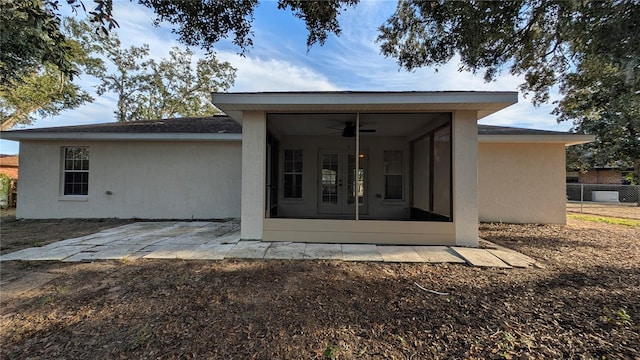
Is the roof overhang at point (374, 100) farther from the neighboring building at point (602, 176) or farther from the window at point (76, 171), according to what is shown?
the neighboring building at point (602, 176)

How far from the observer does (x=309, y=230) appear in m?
5.58

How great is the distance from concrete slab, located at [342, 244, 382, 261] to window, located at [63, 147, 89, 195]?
847 cm

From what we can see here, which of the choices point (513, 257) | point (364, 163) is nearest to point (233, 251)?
point (513, 257)

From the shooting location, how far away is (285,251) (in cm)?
486

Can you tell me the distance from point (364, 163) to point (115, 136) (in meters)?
7.45

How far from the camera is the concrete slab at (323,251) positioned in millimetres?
4536

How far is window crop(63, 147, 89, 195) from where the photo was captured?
860 centimetres

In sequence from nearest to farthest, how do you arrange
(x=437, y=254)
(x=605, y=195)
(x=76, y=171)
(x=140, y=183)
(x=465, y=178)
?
(x=437, y=254)
(x=465, y=178)
(x=140, y=183)
(x=76, y=171)
(x=605, y=195)

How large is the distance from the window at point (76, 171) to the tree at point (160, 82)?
15.3 m

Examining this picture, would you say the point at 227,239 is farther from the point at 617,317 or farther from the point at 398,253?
the point at 617,317

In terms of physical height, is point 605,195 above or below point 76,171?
below

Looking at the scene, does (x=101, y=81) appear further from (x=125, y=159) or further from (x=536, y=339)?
(x=536, y=339)

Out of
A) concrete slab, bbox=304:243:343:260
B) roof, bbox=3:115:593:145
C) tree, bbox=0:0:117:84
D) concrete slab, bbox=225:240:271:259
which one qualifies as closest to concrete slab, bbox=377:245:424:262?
concrete slab, bbox=304:243:343:260

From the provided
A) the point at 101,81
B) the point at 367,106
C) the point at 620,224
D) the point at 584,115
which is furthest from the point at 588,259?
the point at 101,81
